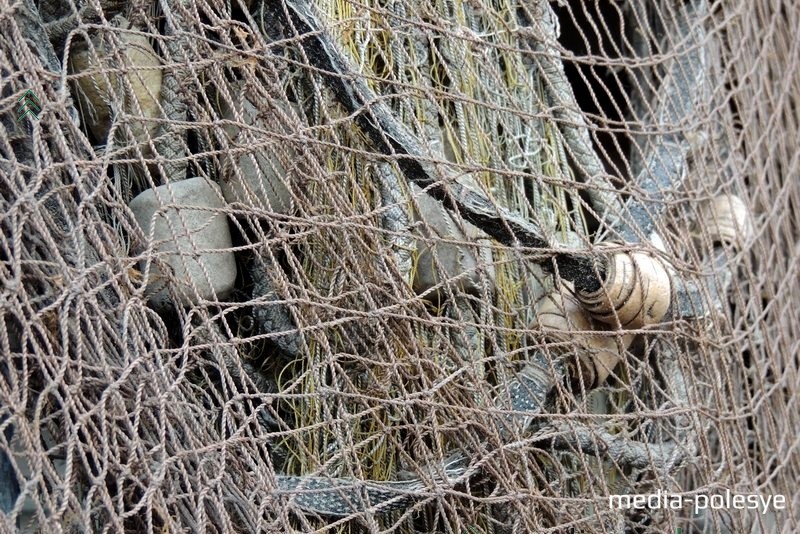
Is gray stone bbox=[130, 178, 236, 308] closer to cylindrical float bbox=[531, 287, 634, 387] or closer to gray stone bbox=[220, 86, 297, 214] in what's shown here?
gray stone bbox=[220, 86, 297, 214]

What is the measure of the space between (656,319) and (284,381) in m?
0.86

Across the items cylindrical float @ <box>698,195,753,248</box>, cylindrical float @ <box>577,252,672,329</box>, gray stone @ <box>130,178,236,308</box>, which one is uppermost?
gray stone @ <box>130,178,236,308</box>

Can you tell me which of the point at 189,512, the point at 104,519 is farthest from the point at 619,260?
the point at 104,519

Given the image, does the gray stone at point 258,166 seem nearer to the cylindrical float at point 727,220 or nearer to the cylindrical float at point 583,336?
the cylindrical float at point 583,336

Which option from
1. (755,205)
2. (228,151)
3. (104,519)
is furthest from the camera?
(755,205)

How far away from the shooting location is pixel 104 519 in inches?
52.1

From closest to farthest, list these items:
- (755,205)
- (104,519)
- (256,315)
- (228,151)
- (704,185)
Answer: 1. (104,519)
2. (228,151)
3. (256,315)
4. (704,185)
5. (755,205)

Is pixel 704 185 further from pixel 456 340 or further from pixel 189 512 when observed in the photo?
pixel 189 512

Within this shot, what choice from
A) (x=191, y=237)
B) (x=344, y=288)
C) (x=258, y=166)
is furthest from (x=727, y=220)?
(x=191, y=237)

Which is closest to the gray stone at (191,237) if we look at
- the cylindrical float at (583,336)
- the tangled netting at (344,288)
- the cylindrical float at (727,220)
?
the tangled netting at (344,288)

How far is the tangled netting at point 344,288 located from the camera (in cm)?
136

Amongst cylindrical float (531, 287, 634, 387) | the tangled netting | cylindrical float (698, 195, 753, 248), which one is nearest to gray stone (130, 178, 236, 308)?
the tangled netting

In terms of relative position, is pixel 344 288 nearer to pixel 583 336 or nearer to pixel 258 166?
pixel 258 166

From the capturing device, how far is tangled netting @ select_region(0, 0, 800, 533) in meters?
1.36
